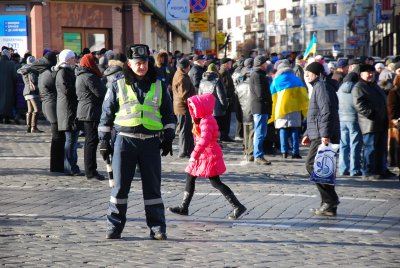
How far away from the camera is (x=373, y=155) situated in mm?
15273

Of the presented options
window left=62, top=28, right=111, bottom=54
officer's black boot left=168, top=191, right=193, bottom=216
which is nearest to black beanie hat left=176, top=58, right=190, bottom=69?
officer's black boot left=168, top=191, right=193, bottom=216

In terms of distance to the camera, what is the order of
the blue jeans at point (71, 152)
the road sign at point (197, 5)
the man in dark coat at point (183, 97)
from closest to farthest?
1. the blue jeans at point (71, 152)
2. the man in dark coat at point (183, 97)
3. the road sign at point (197, 5)

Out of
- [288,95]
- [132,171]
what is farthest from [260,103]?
[132,171]

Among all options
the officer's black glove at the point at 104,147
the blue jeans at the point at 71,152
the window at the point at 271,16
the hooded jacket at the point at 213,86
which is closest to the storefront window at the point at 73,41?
the hooded jacket at the point at 213,86

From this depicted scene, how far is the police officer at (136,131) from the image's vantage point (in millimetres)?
9672

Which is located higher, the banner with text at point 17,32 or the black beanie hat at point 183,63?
the banner with text at point 17,32

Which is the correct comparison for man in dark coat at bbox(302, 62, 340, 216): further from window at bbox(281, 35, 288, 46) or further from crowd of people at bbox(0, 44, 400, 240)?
window at bbox(281, 35, 288, 46)

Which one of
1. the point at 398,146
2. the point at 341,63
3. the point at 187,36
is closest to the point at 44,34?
the point at 341,63

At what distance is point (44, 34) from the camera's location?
31594 mm

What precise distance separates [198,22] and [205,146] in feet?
74.7

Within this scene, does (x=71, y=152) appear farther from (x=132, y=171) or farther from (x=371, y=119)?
(x=132, y=171)

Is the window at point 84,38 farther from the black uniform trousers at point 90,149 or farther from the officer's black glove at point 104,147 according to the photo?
the officer's black glove at point 104,147

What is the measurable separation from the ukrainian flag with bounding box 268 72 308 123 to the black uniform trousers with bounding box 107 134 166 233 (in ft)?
28.5

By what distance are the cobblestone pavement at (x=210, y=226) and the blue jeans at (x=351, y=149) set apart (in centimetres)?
35
